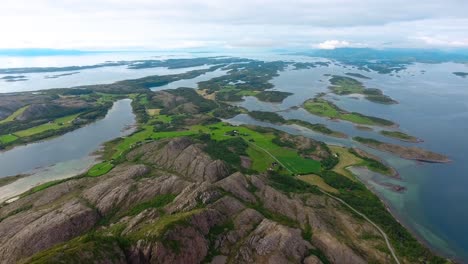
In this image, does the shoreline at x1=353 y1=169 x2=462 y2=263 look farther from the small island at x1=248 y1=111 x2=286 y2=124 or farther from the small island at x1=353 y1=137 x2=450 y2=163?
the small island at x1=248 y1=111 x2=286 y2=124

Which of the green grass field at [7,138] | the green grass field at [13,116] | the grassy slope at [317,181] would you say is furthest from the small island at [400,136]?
the green grass field at [13,116]

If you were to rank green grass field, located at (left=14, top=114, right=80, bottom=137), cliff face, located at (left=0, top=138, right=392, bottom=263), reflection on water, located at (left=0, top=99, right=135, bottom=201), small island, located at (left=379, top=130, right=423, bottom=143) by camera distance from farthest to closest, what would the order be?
green grass field, located at (left=14, top=114, right=80, bottom=137) < small island, located at (left=379, top=130, right=423, bottom=143) < reflection on water, located at (left=0, top=99, right=135, bottom=201) < cliff face, located at (left=0, top=138, right=392, bottom=263)

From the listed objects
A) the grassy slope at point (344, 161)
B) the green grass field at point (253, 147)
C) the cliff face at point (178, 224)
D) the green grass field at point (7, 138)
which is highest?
the cliff face at point (178, 224)

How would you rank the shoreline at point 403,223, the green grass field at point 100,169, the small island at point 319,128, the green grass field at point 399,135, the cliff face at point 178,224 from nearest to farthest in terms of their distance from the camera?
1. the cliff face at point 178,224
2. the shoreline at point 403,223
3. the green grass field at point 100,169
4. the green grass field at point 399,135
5. the small island at point 319,128

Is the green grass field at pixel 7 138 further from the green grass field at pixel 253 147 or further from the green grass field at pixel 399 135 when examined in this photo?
the green grass field at pixel 399 135

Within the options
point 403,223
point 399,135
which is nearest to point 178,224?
point 403,223

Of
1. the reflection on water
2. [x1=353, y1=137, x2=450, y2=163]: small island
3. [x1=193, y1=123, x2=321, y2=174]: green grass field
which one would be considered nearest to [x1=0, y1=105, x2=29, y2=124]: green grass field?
the reflection on water

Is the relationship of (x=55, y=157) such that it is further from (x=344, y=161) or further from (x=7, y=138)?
(x=344, y=161)
